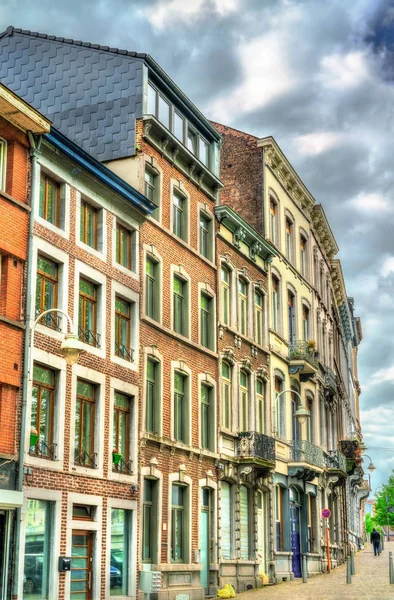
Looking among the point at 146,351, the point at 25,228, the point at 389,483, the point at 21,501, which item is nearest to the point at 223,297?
the point at 146,351

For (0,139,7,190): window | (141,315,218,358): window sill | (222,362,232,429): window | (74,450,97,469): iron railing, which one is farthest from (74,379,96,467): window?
(222,362,232,429): window

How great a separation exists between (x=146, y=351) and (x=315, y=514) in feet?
63.3

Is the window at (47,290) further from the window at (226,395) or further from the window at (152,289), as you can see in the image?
the window at (226,395)

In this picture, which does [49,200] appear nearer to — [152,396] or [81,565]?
[152,396]

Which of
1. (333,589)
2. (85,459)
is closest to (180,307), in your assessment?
(85,459)

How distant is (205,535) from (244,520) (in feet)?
12.4

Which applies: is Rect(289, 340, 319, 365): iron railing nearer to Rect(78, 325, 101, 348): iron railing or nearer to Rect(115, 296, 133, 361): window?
Rect(115, 296, 133, 361): window

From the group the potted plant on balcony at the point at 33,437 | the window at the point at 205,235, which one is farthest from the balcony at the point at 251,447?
the potted plant on balcony at the point at 33,437

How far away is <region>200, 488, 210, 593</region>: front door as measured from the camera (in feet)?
102

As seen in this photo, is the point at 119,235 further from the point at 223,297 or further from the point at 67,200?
the point at 223,297

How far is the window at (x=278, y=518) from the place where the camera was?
38.2 m

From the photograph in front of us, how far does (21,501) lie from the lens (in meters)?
21.1

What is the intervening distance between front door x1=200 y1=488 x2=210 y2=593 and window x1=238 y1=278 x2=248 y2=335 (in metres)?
7.33

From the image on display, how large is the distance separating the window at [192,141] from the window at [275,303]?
9465 mm
